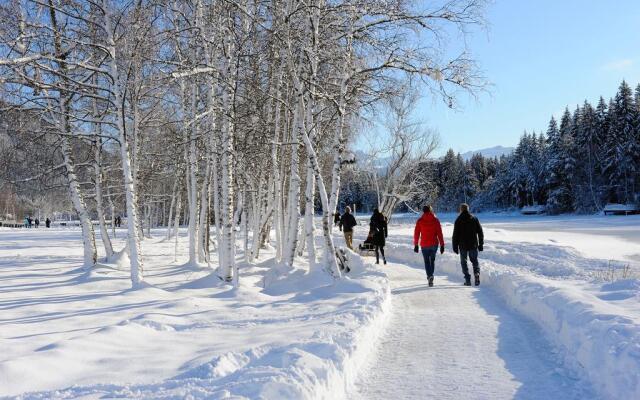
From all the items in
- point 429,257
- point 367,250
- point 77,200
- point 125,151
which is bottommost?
point 367,250

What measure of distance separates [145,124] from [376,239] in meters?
8.18

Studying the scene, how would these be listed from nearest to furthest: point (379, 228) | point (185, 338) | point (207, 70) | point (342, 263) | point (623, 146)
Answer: point (185, 338) → point (207, 70) → point (342, 263) → point (379, 228) → point (623, 146)

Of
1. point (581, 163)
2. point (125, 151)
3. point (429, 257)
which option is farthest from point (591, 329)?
point (581, 163)

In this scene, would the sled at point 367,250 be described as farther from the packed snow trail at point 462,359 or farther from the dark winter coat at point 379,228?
the packed snow trail at point 462,359

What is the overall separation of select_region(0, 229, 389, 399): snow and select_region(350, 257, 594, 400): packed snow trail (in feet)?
1.18

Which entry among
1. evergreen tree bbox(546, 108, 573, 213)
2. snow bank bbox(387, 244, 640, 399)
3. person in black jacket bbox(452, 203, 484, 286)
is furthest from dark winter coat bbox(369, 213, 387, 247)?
evergreen tree bbox(546, 108, 573, 213)

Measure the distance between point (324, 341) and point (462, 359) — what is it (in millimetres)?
1614

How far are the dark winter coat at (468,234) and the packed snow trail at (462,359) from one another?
226 centimetres

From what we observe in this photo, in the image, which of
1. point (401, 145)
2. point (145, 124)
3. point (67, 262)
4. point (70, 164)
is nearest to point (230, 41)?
point (145, 124)

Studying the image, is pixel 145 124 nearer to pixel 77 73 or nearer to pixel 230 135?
pixel 77 73

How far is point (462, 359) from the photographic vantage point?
5.31m

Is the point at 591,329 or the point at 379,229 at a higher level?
the point at 379,229

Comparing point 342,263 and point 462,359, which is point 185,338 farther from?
point 342,263

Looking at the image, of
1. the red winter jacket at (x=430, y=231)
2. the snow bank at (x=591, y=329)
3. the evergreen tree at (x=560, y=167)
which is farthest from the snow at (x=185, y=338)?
the evergreen tree at (x=560, y=167)
